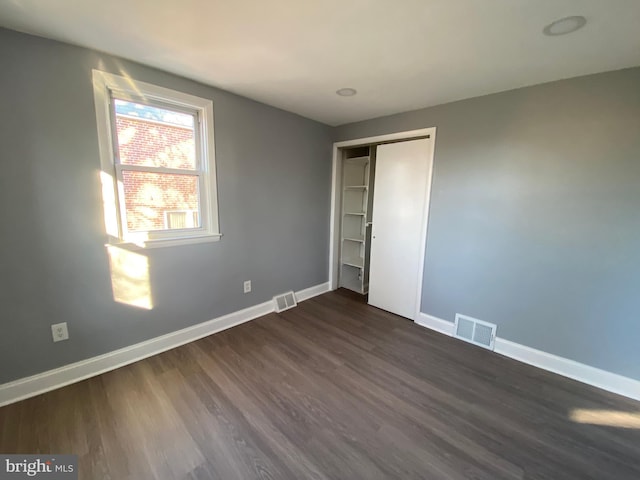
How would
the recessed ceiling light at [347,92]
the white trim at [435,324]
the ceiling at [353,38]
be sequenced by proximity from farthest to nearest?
the white trim at [435,324], the recessed ceiling light at [347,92], the ceiling at [353,38]

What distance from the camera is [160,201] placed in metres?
2.18

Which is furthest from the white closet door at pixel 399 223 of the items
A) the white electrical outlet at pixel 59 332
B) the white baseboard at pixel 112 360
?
the white electrical outlet at pixel 59 332

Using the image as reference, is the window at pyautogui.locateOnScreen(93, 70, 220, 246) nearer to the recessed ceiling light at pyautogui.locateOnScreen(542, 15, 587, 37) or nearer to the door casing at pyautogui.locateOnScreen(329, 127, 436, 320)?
the door casing at pyautogui.locateOnScreen(329, 127, 436, 320)

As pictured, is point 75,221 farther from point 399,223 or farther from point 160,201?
point 399,223

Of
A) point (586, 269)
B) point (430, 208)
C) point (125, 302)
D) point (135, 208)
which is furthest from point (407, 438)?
point (135, 208)

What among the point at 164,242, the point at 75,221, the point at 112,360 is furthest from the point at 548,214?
the point at 112,360

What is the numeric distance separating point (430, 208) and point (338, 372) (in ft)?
6.05

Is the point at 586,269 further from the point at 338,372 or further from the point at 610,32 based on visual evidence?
the point at 338,372

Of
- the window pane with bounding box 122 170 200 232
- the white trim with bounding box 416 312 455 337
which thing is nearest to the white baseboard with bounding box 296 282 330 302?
the white trim with bounding box 416 312 455 337

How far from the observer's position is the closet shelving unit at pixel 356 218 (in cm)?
371

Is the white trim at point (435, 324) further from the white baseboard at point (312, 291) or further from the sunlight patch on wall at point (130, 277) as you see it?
the sunlight patch on wall at point (130, 277)

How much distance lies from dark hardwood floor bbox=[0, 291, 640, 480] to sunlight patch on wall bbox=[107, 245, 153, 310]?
526mm

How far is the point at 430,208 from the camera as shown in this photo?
2713 mm

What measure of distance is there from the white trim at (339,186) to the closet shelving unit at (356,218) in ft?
0.44
